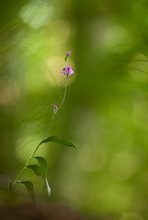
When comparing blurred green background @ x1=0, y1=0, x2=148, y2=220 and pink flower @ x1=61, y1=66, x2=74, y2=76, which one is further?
blurred green background @ x1=0, y1=0, x2=148, y2=220

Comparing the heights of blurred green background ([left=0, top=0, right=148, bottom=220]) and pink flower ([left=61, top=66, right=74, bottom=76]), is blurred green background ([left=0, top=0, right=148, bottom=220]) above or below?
below

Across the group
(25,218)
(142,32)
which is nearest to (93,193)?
(142,32)

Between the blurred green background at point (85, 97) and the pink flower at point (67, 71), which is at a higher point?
the pink flower at point (67, 71)

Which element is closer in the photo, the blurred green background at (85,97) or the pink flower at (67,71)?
the pink flower at (67,71)

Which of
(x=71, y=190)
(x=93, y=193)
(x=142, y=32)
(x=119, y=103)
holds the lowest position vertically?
(x=93, y=193)

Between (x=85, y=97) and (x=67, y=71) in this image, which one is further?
(x=85, y=97)

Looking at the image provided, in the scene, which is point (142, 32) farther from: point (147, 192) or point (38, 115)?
point (147, 192)

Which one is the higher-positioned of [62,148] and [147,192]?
[62,148]

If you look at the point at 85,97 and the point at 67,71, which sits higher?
the point at 67,71
